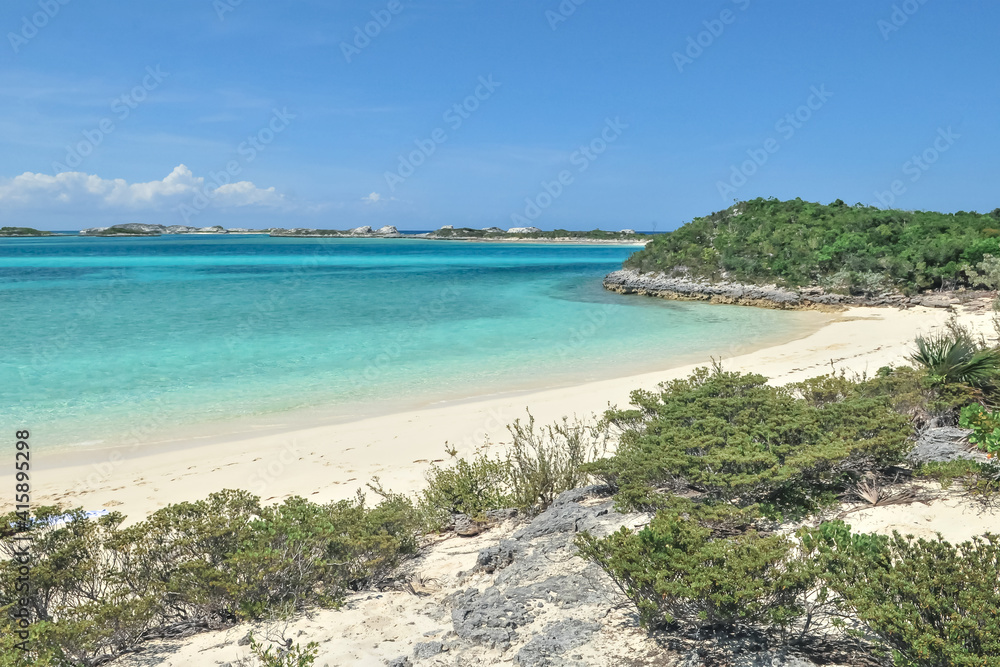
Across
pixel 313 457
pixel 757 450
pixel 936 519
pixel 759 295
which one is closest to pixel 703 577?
pixel 757 450

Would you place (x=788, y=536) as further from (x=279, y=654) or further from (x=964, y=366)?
(x=964, y=366)

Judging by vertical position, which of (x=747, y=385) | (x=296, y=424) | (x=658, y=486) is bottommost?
(x=296, y=424)

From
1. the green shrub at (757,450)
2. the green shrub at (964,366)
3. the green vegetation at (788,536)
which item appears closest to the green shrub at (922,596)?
the green vegetation at (788,536)

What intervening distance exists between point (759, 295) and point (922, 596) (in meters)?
27.0

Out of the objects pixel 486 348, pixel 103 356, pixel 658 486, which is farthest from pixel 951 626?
pixel 103 356

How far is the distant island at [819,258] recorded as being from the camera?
24.0m

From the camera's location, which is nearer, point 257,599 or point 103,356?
point 257,599

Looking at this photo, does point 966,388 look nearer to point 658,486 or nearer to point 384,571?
point 658,486

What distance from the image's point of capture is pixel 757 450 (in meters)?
5.09

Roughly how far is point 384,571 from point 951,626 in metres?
3.63

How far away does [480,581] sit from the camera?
4.53 meters

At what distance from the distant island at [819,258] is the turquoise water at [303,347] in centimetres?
276

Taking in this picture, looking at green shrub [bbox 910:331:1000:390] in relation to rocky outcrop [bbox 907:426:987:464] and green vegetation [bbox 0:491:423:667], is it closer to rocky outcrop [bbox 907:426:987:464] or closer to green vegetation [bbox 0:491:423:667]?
rocky outcrop [bbox 907:426:987:464]

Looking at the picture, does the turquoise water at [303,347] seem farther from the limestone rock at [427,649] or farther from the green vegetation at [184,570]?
the limestone rock at [427,649]
